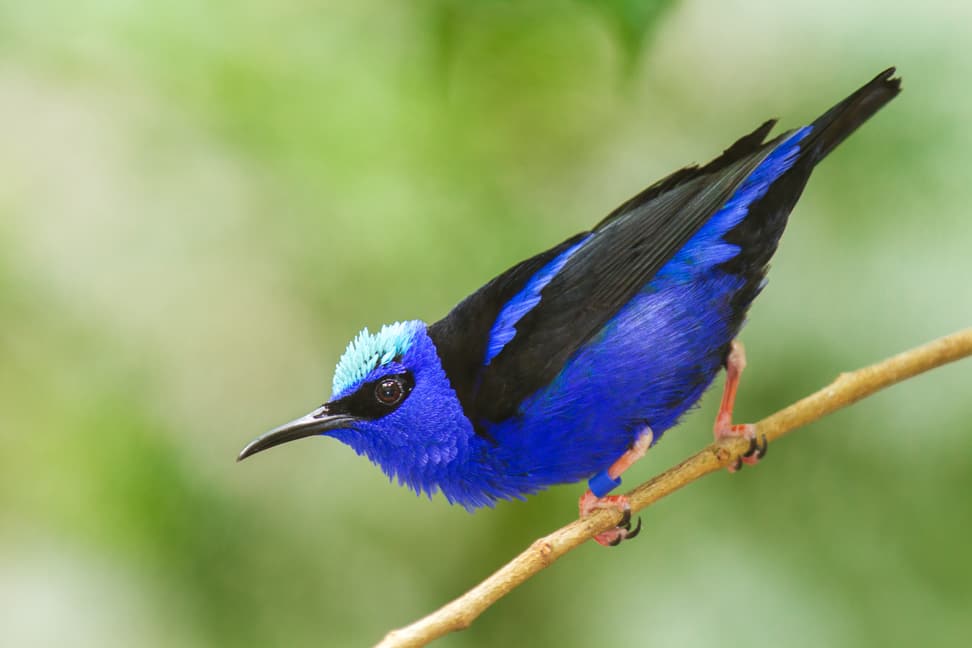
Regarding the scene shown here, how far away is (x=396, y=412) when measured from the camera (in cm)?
313

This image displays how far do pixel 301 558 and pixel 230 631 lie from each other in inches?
17.2

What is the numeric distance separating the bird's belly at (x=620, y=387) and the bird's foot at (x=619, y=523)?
111 millimetres

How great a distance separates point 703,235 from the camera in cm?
352

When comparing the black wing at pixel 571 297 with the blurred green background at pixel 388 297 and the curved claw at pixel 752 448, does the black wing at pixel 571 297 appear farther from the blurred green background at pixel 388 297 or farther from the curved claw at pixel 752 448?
the blurred green background at pixel 388 297

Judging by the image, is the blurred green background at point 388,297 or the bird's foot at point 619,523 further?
the blurred green background at point 388,297

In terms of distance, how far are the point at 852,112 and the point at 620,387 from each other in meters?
1.06

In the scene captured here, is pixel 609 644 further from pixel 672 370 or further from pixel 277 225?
pixel 277 225

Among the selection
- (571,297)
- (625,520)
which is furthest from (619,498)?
(571,297)

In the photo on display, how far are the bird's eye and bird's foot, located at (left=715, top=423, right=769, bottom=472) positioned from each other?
1.07 m

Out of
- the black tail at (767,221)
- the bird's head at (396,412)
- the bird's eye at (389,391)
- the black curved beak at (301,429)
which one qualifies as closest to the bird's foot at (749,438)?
the black tail at (767,221)

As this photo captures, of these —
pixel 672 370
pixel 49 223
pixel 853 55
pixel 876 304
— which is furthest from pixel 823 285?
pixel 49 223

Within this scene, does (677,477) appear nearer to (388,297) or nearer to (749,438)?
(749,438)

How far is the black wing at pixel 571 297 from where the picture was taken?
3256 millimetres

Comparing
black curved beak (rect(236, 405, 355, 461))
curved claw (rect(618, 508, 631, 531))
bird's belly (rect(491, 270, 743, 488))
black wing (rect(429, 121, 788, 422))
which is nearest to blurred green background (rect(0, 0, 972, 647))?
curved claw (rect(618, 508, 631, 531))
